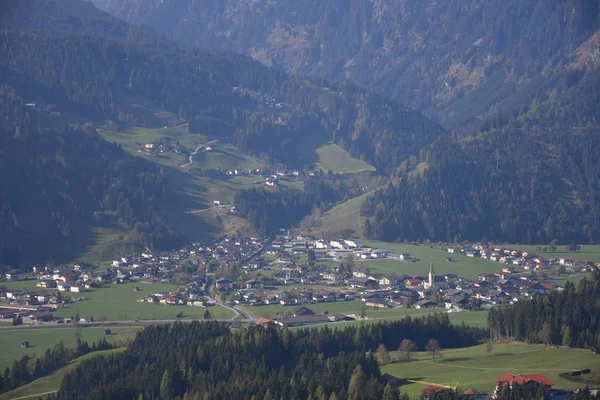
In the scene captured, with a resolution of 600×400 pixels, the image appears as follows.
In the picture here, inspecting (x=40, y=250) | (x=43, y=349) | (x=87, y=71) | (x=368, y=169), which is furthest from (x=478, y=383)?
(x=87, y=71)

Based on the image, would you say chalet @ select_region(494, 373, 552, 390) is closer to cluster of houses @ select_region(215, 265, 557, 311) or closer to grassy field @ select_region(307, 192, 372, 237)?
cluster of houses @ select_region(215, 265, 557, 311)

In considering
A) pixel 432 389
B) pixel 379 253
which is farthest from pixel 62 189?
pixel 432 389

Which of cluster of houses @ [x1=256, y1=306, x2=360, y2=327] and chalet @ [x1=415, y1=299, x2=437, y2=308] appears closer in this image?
cluster of houses @ [x1=256, y1=306, x2=360, y2=327]

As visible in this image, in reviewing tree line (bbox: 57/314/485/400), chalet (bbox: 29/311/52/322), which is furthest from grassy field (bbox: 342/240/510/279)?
chalet (bbox: 29/311/52/322)

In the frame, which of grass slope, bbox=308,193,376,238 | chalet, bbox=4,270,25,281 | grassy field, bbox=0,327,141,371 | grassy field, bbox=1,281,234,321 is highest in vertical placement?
grass slope, bbox=308,193,376,238

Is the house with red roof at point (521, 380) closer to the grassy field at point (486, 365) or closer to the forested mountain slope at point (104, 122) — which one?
the grassy field at point (486, 365)

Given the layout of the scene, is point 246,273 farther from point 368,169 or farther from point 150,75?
point 150,75
